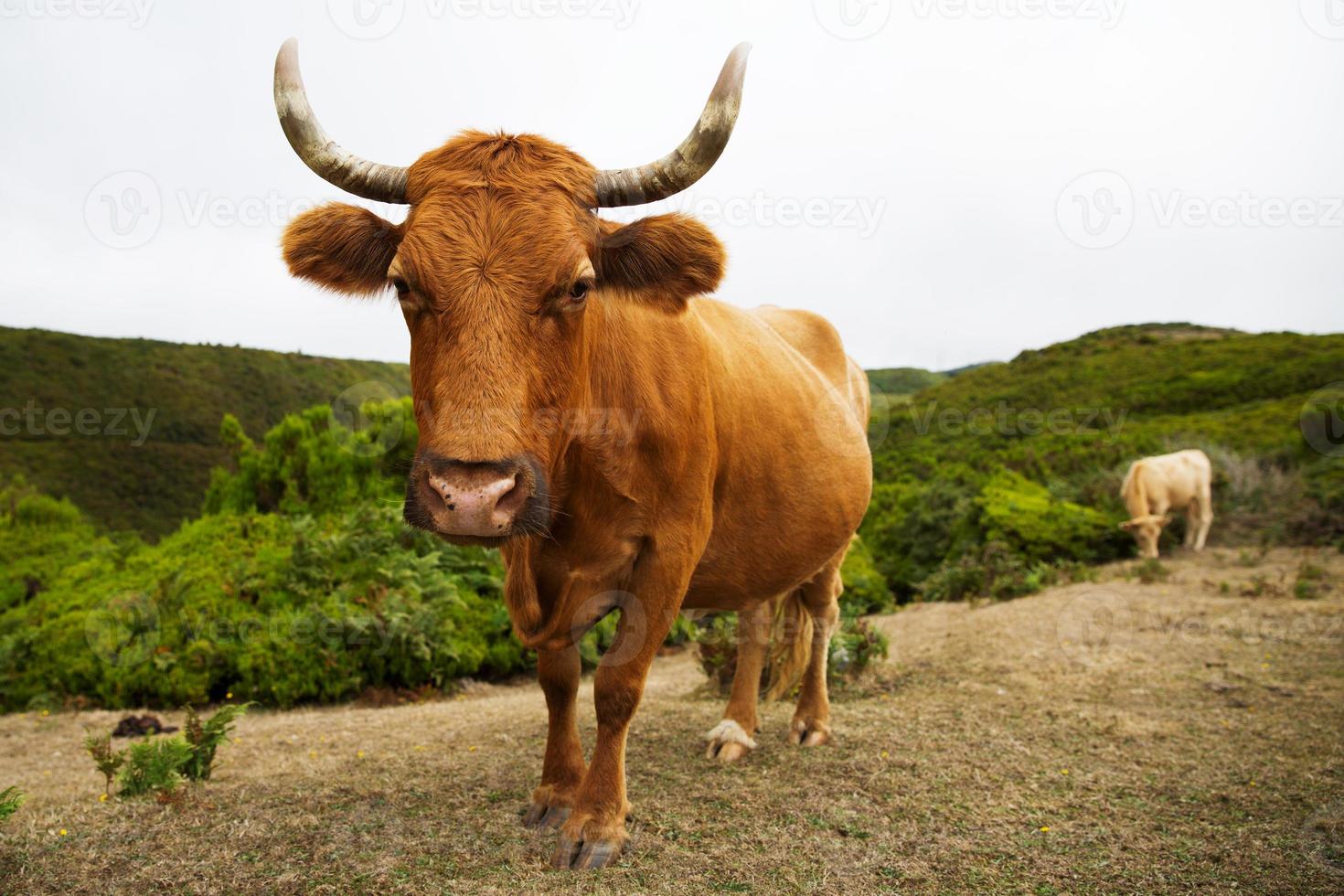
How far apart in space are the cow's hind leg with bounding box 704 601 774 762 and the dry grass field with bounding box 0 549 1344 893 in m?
0.14

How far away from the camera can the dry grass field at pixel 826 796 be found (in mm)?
3412

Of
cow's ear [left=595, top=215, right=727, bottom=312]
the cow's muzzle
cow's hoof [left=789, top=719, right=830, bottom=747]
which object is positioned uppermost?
cow's ear [left=595, top=215, right=727, bottom=312]

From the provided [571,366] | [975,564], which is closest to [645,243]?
[571,366]

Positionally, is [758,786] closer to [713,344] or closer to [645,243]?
[713,344]

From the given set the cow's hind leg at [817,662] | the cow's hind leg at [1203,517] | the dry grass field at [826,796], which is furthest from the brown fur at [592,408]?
the cow's hind leg at [1203,517]

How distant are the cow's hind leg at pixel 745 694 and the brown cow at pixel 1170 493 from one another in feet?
37.8

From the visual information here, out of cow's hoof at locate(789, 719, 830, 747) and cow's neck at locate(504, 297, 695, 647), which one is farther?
cow's hoof at locate(789, 719, 830, 747)

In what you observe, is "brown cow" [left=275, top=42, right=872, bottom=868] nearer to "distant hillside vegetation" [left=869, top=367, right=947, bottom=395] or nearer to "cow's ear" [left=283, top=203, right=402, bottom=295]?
"cow's ear" [left=283, top=203, right=402, bottom=295]

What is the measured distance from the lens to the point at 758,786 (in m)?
4.57

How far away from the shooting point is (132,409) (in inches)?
690

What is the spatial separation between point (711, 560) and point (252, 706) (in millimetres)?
5389

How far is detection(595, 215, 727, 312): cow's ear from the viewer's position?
11.4 feet

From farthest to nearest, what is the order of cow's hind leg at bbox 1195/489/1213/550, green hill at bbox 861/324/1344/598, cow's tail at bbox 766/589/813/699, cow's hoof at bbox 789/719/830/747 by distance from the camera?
cow's hind leg at bbox 1195/489/1213/550, green hill at bbox 861/324/1344/598, cow's tail at bbox 766/589/813/699, cow's hoof at bbox 789/719/830/747

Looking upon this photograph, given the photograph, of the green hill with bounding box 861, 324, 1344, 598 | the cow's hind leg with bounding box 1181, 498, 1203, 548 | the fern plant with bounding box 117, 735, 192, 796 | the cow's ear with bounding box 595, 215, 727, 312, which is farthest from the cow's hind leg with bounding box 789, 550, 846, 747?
the cow's hind leg with bounding box 1181, 498, 1203, 548
